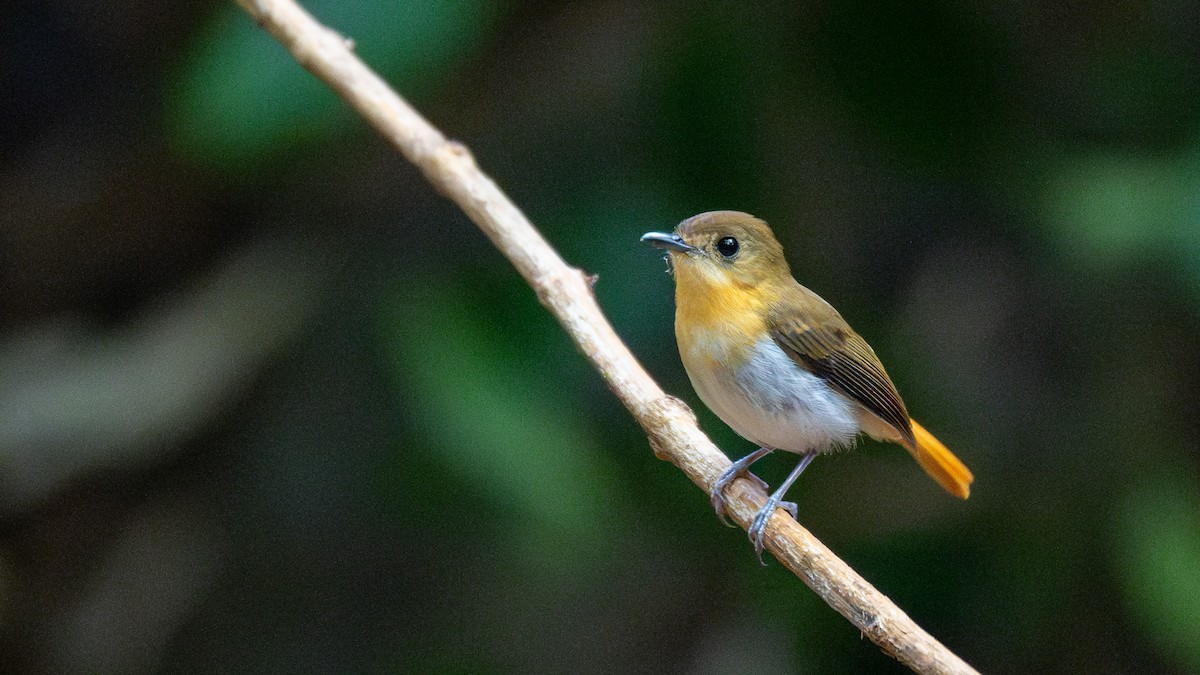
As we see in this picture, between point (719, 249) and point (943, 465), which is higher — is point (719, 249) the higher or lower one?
the higher one

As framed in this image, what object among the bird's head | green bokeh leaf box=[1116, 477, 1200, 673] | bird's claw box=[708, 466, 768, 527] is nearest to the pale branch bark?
bird's claw box=[708, 466, 768, 527]

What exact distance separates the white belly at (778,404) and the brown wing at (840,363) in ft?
0.07

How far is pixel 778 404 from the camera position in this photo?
182cm

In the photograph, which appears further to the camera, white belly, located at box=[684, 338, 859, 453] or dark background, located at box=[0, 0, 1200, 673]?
dark background, located at box=[0, 0, 1200, 673]

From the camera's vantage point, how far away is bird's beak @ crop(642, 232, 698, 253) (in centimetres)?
172

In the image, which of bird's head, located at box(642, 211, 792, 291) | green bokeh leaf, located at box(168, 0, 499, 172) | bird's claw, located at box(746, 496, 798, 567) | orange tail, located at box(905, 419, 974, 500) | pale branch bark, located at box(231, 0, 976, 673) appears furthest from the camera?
green bokeh leaf, located at box(168, 0, 499, 172)

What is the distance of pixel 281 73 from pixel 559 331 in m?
0.85

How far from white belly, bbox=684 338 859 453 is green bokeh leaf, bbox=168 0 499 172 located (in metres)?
1.18

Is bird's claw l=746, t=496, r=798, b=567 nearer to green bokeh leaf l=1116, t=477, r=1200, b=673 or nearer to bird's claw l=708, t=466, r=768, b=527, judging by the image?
bird's claw l=708, t=466, r=768, b=527

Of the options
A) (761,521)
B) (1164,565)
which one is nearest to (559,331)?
(761,521)

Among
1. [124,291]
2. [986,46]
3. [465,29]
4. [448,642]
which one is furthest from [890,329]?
[124,291]

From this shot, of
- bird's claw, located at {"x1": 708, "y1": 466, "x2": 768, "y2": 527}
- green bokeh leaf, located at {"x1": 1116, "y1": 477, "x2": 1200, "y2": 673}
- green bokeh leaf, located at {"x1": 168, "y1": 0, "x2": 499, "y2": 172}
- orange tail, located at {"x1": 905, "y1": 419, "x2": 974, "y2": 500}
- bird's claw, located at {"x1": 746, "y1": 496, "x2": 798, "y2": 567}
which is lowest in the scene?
green bokeh leaf, located at {"x1": 1116, "y1": 477, "x2": 1200, "y2": 673}

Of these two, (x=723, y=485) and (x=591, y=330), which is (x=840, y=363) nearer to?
(x=723, y=485)

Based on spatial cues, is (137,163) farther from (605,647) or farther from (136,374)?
(605,647)
